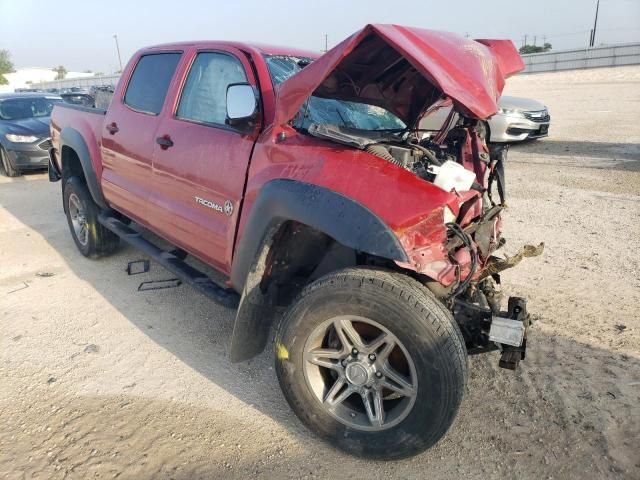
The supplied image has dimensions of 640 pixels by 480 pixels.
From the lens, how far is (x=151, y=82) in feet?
13.3

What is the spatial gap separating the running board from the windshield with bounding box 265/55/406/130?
1156mm

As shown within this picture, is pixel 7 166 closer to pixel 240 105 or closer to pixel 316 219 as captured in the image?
pixel 240 105

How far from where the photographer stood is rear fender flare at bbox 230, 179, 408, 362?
2.22 m

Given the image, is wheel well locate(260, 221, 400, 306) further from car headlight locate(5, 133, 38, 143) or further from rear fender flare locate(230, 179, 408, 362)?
car headlight locate(5, 133, 38, 143)

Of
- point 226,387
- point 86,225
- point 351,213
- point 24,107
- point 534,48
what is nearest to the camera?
point 351,213

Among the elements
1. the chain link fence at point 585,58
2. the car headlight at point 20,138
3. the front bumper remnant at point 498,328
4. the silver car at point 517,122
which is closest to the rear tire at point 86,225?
the front bumper remnant at point 498,328

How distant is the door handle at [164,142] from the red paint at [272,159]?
38mm

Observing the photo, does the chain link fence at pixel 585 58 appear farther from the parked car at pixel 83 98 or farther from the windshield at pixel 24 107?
the windshield at pixel 24 107

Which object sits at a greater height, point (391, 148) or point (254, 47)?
point (254, 47)

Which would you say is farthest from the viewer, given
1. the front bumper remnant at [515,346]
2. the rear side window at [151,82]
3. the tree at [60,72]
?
the tree at [60,72]

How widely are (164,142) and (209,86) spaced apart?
52 centimetres

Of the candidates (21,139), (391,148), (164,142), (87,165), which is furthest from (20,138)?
(391,148)

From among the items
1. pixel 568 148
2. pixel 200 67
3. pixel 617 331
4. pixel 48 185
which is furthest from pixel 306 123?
pixel 568 148

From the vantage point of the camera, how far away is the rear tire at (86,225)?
4984 millimetres
